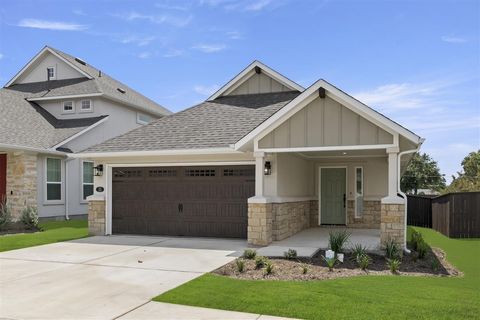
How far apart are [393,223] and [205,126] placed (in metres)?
6.82

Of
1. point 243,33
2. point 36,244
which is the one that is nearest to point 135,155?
point 36,244

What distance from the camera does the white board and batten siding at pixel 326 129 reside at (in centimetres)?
1039

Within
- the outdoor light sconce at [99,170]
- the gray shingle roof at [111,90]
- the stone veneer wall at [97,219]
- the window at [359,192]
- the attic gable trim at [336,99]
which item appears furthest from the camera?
the gray shingle roof at [111,90]

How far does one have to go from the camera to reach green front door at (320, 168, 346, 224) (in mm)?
16652

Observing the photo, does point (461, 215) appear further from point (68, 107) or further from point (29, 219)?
point (68, 107)

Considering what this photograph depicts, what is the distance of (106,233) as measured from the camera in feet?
46.2

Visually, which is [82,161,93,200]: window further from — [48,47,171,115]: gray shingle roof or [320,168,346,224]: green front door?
[320,168,346,224]: green front door

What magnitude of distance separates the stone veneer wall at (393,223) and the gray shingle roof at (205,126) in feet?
15.1

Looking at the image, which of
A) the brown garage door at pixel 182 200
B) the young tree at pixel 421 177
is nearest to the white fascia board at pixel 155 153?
the brown garage door at pixel 182 200

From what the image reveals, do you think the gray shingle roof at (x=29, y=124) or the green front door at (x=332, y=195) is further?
the gray shingle roof at (x=29, y=124)

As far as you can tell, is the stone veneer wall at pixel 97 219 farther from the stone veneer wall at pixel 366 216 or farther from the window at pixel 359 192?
the window at pixel 359 192

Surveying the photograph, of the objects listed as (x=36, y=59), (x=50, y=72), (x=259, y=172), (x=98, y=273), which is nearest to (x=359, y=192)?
(x=259, y=172)

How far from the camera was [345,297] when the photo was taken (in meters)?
6.18

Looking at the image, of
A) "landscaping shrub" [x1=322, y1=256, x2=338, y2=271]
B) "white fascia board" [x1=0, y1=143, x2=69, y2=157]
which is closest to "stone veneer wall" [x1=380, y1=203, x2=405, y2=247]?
"landscaping shrub" [x1=322, y1=256, x2=338, y2=271]
